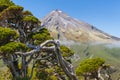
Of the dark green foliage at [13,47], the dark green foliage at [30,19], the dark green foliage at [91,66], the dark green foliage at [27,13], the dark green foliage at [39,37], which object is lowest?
the dark green foliage at [91,66]

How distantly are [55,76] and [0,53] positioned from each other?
676 inches

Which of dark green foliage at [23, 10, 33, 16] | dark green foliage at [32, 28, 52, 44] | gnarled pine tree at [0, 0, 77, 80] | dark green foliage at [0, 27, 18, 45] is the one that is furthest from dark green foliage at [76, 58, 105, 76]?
dark green foliage at [0, 27, 18, 45]

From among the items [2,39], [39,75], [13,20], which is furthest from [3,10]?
[39,75]

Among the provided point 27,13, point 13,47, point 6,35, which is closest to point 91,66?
point 27,13

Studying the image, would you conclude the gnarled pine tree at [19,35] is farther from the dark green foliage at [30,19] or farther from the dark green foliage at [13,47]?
the dark green foliage at [13,47]

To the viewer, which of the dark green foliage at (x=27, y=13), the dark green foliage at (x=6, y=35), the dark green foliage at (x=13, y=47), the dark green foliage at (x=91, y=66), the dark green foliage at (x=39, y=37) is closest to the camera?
the dark green foliage at (x=13, y=47)

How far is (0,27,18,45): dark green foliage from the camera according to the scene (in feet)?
94.5

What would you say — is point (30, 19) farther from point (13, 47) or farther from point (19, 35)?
point (13, 47)

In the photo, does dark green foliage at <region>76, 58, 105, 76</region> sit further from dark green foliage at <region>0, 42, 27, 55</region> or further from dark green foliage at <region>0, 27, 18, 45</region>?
dark green foliage at <region>0, 42, 27, 55</region>

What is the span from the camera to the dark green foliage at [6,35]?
28.8m

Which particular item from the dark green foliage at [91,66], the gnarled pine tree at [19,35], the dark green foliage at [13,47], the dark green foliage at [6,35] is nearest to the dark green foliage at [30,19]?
the gnarled pine tree at [19,35]

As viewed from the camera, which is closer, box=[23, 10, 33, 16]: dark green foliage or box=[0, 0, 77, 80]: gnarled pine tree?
box=[0, 0, 77, 80]: gnarled pine tree

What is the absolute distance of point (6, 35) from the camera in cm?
2905

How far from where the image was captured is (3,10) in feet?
113
